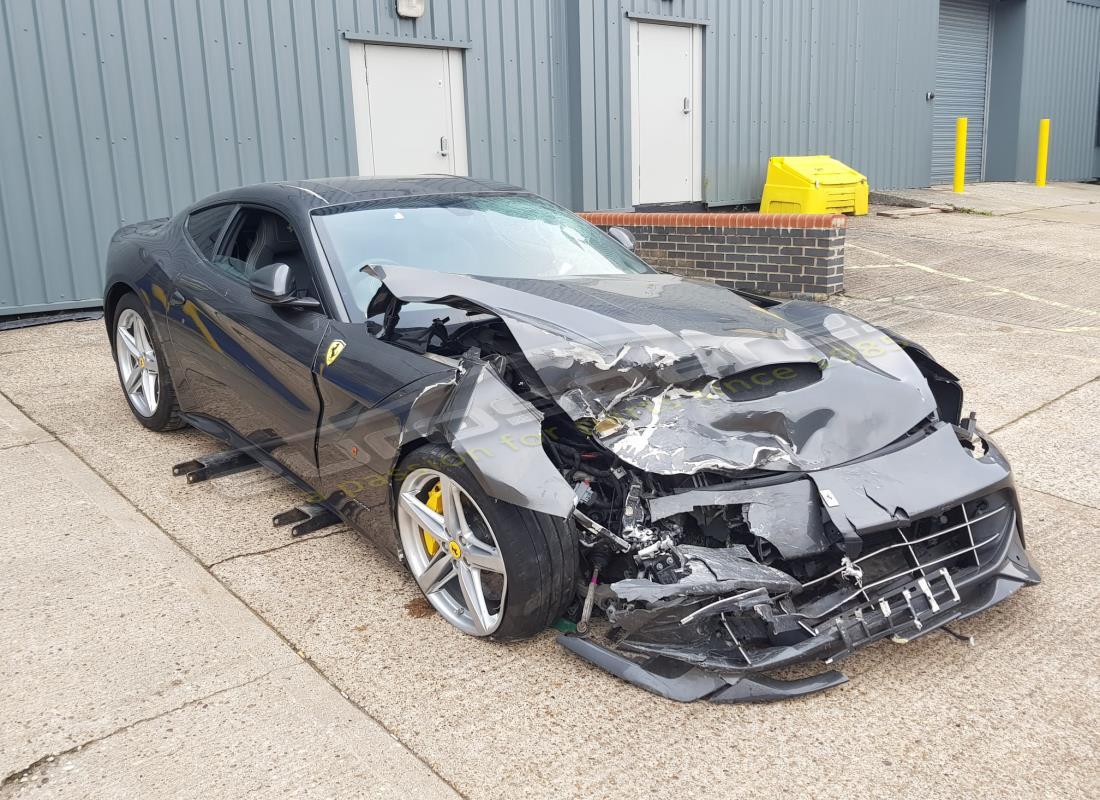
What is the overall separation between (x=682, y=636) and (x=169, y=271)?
3.35 m

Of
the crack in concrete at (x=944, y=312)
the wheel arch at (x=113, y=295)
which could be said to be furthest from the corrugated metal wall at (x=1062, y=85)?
the wheel arch at (x=113, y=295)

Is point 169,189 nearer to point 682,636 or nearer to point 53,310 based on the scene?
point 53,310

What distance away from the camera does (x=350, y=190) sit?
4344mm

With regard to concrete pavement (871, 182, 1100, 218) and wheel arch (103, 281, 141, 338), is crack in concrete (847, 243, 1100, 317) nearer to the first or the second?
concrete pavement (871, 182, 1100, 218)

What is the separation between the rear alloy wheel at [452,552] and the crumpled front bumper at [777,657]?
1.10 feet

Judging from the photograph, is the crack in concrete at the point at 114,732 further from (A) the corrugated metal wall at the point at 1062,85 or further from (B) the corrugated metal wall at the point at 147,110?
(A) the corrugated metal wall at the point at 1062,85

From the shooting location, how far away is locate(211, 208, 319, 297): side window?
4.01m

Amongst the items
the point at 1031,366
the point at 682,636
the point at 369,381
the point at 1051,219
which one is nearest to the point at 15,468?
the point at 369,381

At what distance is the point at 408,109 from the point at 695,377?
304 inches

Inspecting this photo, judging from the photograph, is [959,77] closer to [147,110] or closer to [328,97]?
[328,97]

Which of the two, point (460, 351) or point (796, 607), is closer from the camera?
point (796, 607)

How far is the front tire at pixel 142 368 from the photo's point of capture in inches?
195

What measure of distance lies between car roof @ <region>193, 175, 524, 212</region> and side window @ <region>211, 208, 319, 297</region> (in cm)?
9

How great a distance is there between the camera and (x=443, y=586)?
128 inches
